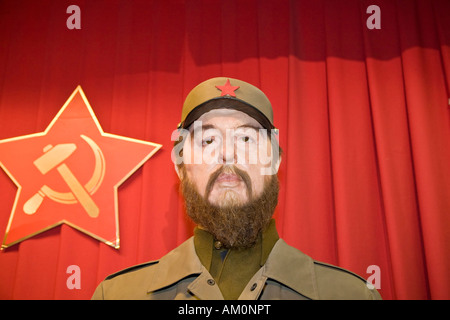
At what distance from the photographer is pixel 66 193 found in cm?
185

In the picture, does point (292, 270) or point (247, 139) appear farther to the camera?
point (247, 139)

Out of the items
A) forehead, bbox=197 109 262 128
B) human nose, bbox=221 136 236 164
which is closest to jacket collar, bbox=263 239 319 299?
human nose, bbox=221 136 236 164

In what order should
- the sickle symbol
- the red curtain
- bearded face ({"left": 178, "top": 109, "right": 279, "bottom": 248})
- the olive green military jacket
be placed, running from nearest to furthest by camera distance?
the olive green military jacket, bearded face ({"left": 178, "top": 109, "right": 279, "bottom": 248}), the red curtain, the sickle symbol

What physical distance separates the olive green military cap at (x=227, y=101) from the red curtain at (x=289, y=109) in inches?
25.6

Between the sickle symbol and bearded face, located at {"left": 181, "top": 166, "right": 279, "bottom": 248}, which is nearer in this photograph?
bearded face, located at {"left": 181, "top": 166, "right": 279, "bottom": 248}

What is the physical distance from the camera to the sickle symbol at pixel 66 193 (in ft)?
6.05

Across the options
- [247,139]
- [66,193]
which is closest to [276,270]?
[247,139]

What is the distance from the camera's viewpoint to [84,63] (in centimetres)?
206

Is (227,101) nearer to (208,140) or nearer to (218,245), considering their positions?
(208,140)

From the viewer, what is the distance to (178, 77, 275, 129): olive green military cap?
1.15 meters

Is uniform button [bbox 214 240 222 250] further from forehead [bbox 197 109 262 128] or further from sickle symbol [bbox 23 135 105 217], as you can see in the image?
sickle symbol [bbox 23 135 105 217]

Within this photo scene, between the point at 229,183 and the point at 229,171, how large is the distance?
0.03 m

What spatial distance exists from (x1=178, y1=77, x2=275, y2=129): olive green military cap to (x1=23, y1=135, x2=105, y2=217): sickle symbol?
84 centimetres
